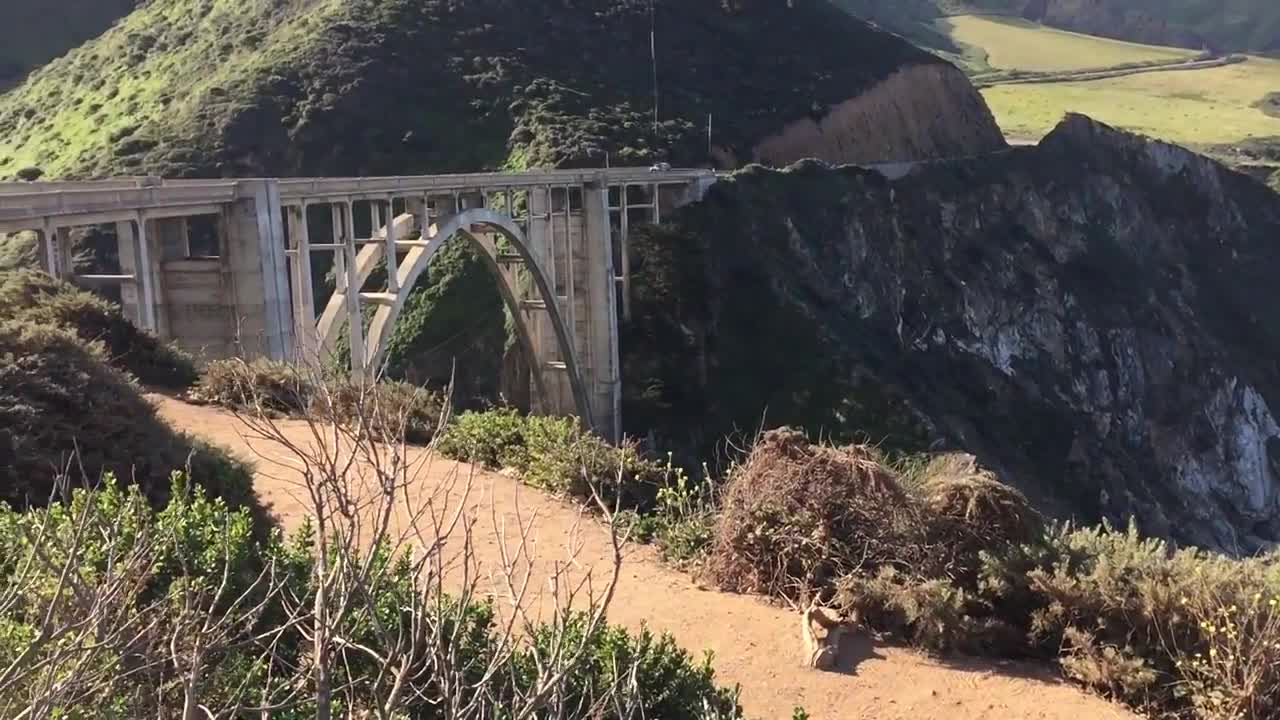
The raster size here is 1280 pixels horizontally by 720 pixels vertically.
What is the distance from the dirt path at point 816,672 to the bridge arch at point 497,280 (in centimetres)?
643

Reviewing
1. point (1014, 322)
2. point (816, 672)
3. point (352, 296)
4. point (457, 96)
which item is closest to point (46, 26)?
point (457, 96)

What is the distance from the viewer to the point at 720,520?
371 inches

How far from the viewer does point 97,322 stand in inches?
526

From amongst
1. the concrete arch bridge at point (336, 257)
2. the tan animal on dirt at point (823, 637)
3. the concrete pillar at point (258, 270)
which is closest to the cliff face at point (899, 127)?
the concrete arch bridge at point (336, 257)

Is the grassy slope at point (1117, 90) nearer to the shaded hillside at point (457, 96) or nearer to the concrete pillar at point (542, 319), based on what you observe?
the shaded hillside at point (457, 96)

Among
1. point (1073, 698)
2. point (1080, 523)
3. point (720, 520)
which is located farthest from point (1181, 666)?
point (1080, 523)

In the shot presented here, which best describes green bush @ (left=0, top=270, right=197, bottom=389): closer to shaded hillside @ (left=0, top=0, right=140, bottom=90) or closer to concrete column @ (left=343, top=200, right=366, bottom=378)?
concrete column @ (left=343, top=200, right=366, bottom=378)

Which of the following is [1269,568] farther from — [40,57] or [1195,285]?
[40,57]

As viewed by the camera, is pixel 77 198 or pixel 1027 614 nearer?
pixel 1027 614

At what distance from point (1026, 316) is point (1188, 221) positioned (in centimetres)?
2100

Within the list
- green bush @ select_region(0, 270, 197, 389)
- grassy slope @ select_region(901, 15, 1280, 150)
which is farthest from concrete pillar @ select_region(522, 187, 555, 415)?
grassy slope @ select_region(901, 15, 1280, 150)

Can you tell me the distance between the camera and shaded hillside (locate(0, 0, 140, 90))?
69875 millimetres

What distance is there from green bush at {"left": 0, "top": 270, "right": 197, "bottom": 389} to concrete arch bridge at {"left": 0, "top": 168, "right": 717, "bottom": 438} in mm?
753

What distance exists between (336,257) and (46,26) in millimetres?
67436
